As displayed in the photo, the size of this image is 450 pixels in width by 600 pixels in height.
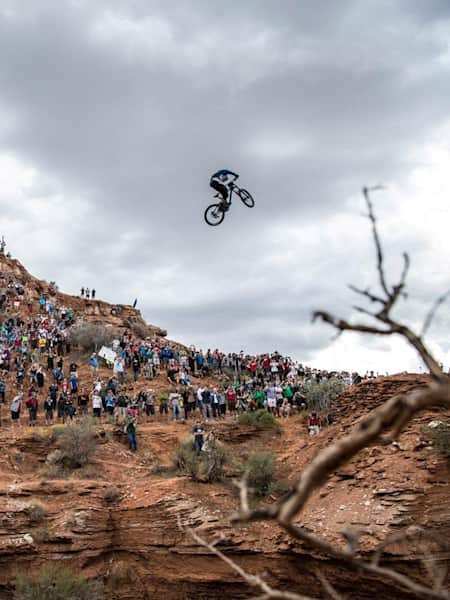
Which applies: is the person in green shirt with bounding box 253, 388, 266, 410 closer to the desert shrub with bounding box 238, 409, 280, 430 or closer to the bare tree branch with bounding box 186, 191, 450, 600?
the desert shrub with bounding box 238, 409, 280, 430

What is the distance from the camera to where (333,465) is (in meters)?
2.77

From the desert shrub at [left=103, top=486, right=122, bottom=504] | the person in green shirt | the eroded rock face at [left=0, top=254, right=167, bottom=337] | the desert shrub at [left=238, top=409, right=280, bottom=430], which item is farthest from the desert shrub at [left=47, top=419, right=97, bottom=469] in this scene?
the eroded rock face at [left=0, top=254, right=167, bottom=337]

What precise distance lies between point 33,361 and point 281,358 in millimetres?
14285

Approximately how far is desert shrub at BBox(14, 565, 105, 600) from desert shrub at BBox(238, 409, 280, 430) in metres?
10.6

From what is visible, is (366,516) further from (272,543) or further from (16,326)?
(16,326)

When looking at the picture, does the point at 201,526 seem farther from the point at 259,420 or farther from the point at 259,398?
the point at 259,398

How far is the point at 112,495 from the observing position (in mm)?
20234

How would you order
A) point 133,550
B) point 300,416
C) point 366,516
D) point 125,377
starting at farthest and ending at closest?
point 125,377 → point 300,416 → point 133,550 → point 366,516

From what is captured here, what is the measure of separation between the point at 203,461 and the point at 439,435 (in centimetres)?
809

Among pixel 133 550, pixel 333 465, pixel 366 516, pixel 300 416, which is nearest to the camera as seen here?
pixel 333 465

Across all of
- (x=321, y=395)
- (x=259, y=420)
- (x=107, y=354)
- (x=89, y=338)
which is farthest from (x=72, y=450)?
(x=89, y=338)

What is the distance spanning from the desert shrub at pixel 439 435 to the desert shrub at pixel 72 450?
12.4 m

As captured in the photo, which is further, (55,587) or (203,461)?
(203,461)

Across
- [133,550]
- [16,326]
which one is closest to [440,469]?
[133,550]
